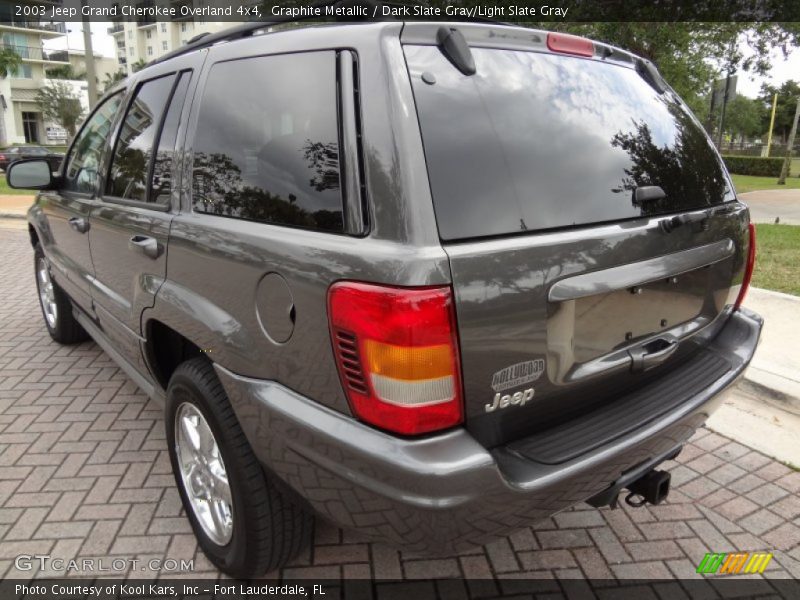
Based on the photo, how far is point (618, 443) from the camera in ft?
5.93

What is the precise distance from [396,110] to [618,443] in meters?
1.19

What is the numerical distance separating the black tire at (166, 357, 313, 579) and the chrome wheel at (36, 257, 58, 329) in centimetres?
309

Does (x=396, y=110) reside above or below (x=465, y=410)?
above

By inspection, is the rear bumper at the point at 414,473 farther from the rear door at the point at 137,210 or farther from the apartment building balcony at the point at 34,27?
the apartment building balcony at the point at 34,27

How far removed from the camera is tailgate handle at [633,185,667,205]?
6.48ft

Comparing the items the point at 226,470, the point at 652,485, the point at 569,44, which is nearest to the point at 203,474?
the point at 226,470

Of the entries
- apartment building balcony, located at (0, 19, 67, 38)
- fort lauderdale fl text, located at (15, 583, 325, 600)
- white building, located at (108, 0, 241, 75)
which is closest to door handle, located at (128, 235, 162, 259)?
fort lauderdale fl text, located at (15, 583, 325, 600)

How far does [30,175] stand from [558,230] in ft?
11.1

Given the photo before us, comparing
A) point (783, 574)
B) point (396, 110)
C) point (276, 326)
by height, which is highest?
point (396, 110)

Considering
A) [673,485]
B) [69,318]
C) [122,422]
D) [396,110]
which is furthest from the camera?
[69,318]

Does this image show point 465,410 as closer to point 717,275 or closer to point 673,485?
point 717,275

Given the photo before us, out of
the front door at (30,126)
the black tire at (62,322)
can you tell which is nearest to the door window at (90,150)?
the black tire at (62,322)

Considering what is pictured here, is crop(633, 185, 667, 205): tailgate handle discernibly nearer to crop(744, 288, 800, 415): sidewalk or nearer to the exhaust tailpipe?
the exhaust tailpipe

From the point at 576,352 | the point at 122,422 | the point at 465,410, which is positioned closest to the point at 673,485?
the point at 576,352
